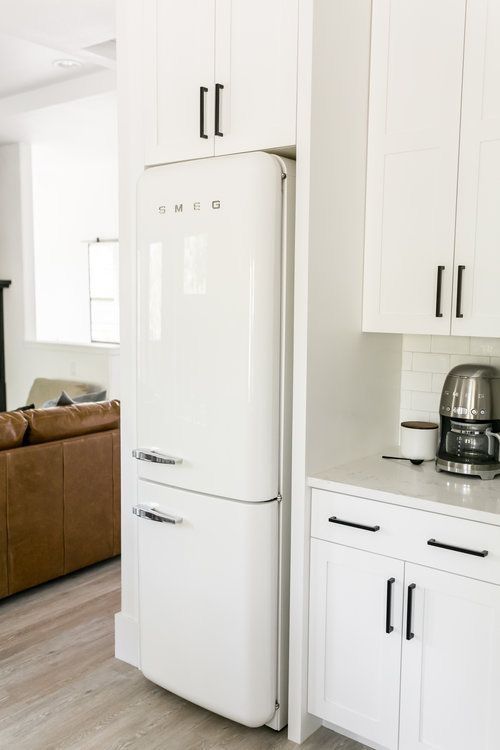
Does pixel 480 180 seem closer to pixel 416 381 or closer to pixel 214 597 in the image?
pixel 416 381

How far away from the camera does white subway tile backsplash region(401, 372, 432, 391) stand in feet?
9.00

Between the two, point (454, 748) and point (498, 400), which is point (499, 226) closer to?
point (498, 400)

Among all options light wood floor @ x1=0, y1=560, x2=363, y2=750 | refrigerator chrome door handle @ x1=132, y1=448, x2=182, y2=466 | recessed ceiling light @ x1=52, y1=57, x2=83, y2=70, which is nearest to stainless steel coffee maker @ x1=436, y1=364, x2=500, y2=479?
refrigerator chrome door handle @ x1=132, y1=448, x2=182, y2=466

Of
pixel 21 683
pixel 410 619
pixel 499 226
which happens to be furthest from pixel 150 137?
pixel 21 683

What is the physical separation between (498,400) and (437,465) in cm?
32

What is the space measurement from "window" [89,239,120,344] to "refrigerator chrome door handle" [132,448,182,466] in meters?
5.21

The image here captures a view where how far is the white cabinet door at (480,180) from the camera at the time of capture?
2.15m

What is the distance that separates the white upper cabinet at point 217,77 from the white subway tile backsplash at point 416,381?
105 cm

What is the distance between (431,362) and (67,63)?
3.38 meters

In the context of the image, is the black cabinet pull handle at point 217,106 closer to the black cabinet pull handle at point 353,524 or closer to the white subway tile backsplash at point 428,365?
the white subway tile backsplash at point 428,365

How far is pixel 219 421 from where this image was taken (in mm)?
2320

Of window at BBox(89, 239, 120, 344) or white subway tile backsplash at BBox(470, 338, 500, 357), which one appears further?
window at BBox(89, 239, 120, 344)

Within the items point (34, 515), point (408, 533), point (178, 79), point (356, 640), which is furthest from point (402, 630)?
point (34, 515)

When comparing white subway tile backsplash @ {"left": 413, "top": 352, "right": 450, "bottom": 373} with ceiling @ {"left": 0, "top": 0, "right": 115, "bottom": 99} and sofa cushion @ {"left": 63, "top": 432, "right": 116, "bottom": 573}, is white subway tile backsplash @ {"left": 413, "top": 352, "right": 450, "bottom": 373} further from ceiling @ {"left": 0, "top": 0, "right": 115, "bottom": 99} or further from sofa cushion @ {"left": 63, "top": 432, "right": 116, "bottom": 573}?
ceiling @ {"left": 0, "top": 0, "right": 115, "bottom": 99}
